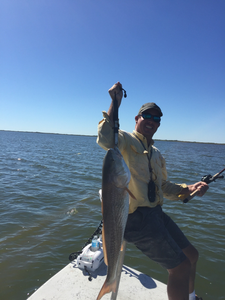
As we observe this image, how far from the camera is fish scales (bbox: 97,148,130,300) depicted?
7.22ft

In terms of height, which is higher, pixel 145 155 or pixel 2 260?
pixel 145 155

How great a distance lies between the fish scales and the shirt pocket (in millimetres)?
707

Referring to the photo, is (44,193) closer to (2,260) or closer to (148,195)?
(2,260)

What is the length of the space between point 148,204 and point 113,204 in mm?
923

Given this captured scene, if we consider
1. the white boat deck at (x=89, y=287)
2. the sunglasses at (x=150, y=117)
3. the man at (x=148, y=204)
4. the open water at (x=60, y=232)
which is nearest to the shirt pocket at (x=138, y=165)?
the man at (x=148, y=204)

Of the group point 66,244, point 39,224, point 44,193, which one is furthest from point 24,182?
point 66,244

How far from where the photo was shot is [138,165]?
2.98 metres

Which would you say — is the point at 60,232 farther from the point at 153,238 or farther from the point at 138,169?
the point at 138,169

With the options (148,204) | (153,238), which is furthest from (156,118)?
(153,238)

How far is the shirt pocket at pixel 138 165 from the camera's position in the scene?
2.96m

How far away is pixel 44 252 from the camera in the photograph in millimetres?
6355

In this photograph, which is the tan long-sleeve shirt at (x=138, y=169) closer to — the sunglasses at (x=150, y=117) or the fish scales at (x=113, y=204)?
the sunglasses at (x=150, y=117)

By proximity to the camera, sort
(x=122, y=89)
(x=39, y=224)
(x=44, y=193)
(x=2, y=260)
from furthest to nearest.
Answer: (x=44, y=193) → (x=39, y=224) → (x=2, y=260) → (x=122, y=89)

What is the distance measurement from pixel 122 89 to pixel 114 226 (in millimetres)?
1698
